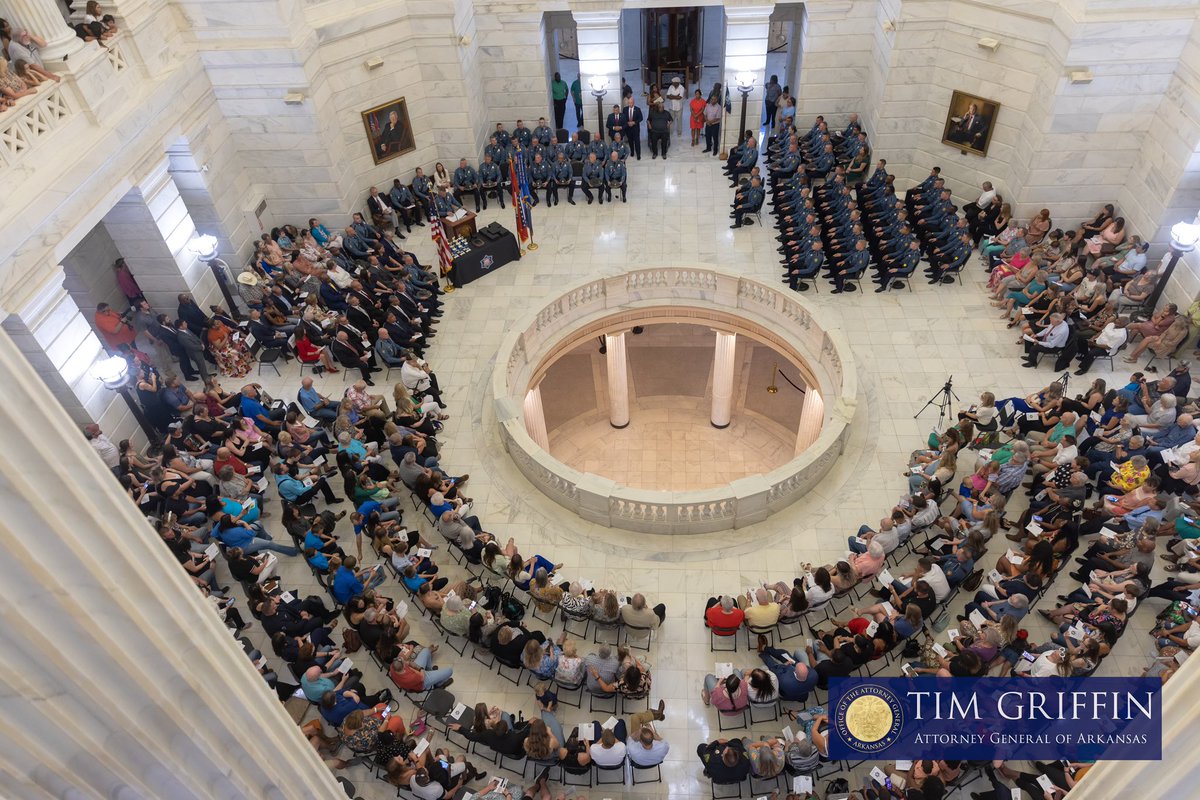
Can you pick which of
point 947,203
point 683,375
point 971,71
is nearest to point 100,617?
point 947,203

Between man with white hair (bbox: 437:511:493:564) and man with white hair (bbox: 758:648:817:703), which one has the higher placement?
man with white hair (bbox: 437:511:493:564)

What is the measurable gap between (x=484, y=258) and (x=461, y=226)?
1.41 metres

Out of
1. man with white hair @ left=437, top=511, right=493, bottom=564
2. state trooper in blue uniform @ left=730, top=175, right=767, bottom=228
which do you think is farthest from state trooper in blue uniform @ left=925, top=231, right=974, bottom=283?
man with white hair @ left=437, top=511, right=493, bottom=564

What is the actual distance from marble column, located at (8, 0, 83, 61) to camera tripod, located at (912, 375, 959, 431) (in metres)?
14.8

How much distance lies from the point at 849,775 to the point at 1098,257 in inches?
458

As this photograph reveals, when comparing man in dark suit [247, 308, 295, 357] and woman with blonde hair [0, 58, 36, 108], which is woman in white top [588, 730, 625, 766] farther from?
woman with blonde hair [0, 58, 36, 108]

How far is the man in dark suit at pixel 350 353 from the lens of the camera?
1466 cm

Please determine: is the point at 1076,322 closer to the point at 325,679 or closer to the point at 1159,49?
the point at 1159,49

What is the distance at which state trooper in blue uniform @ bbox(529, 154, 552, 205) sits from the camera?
19.6 meters

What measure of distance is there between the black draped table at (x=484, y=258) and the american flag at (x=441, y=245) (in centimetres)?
12

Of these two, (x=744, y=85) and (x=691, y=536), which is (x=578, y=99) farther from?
(x=691, y=536)

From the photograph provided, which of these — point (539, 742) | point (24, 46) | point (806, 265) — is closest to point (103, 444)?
point (24, 46)

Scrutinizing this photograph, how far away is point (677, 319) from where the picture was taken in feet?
56.3

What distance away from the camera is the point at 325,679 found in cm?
975
